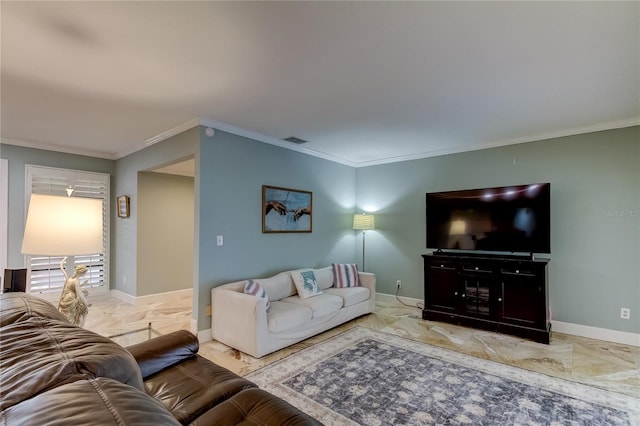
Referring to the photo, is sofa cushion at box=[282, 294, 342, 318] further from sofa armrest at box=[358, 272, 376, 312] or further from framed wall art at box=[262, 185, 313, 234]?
framed wall art at box=[262, 185, 313, 234]

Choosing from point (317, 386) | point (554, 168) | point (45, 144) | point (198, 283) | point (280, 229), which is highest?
point (45, 144)

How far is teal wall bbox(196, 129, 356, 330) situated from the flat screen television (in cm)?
168

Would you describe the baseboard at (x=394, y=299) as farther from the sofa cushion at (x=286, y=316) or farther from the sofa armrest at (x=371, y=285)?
the sofa cushion at (x=286, y=316)

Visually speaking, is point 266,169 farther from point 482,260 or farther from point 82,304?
point 482,260

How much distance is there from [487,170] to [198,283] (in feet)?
13.6

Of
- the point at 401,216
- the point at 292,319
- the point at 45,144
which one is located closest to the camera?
the point at 292,319

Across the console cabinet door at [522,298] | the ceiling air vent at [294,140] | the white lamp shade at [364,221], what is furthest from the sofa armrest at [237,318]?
the console cabinet door at [522,298]

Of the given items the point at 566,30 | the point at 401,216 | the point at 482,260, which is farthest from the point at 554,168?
the point at 566,30

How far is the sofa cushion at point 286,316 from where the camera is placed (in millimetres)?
3203

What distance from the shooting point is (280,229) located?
4.47 metres

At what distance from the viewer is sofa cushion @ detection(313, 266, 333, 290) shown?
452 centimetres

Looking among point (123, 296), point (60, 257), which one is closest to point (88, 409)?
point (60, 257)

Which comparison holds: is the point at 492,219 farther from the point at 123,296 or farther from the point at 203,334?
the point at 123,296

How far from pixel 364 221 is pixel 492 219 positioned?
199 centimetres
